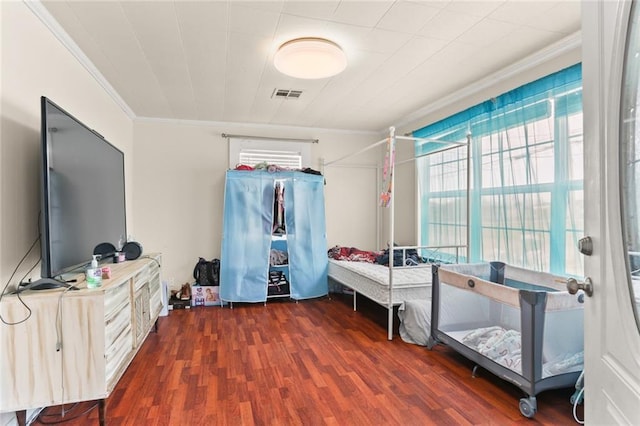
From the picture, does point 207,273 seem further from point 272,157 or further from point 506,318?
point 506,318

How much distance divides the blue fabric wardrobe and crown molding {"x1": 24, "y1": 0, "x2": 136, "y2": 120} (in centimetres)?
144

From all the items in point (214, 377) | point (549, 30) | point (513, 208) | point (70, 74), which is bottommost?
point (214, 377)

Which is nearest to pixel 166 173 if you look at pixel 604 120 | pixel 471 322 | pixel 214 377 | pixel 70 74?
pixel 70 74

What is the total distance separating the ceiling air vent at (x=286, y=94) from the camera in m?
3.51

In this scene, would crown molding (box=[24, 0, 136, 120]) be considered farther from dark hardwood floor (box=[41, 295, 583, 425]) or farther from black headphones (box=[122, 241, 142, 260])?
dark hardwood floor (box=[41, 295, 583, 425])

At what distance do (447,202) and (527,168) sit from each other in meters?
1.12

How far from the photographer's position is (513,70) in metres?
2.91

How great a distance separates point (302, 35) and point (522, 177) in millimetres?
2076

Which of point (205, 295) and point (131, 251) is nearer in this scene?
point (131, 251)

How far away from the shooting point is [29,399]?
65.3 inches

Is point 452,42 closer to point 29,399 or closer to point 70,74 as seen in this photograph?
point 70,74

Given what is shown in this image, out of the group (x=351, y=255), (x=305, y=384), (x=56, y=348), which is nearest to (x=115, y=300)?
(x=56, y=348)

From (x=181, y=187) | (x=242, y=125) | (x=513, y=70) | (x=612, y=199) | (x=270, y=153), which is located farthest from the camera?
(x=270, y=153)

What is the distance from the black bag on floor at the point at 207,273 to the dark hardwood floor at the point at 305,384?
0.91 m
